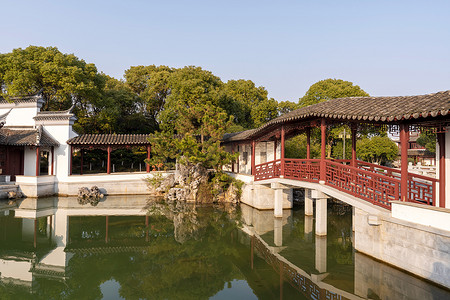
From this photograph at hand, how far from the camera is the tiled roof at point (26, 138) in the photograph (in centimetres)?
1705

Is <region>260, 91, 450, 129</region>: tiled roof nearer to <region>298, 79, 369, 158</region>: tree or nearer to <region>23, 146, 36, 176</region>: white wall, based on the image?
<region>298, 79, 369, 158</region>: tree

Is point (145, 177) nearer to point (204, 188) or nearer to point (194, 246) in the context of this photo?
point (204, 188)

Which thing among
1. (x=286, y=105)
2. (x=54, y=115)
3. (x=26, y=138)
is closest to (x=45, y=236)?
(x=26, y=138)

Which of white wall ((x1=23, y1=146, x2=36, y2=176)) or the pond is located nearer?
the pond

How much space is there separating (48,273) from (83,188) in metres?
10.6

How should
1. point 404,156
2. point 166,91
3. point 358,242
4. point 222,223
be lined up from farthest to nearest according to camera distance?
point 166,91 < point 222,223 < point 358,242 < point 404,156

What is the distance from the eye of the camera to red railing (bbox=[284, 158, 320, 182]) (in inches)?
388

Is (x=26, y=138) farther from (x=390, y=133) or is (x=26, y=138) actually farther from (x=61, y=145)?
(x=390, y=133)

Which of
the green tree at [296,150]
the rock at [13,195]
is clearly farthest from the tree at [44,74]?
the green tree at [296,150]

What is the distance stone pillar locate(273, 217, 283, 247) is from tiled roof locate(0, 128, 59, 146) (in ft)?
46.9

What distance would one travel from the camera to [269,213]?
44.4ft

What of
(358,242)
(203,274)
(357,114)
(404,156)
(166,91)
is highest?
(166,91)

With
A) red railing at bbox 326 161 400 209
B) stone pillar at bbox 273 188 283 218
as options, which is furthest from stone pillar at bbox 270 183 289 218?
red railing at bbox 326 161 400 209

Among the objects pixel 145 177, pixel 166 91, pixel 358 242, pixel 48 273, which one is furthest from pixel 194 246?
pixel 166 91
